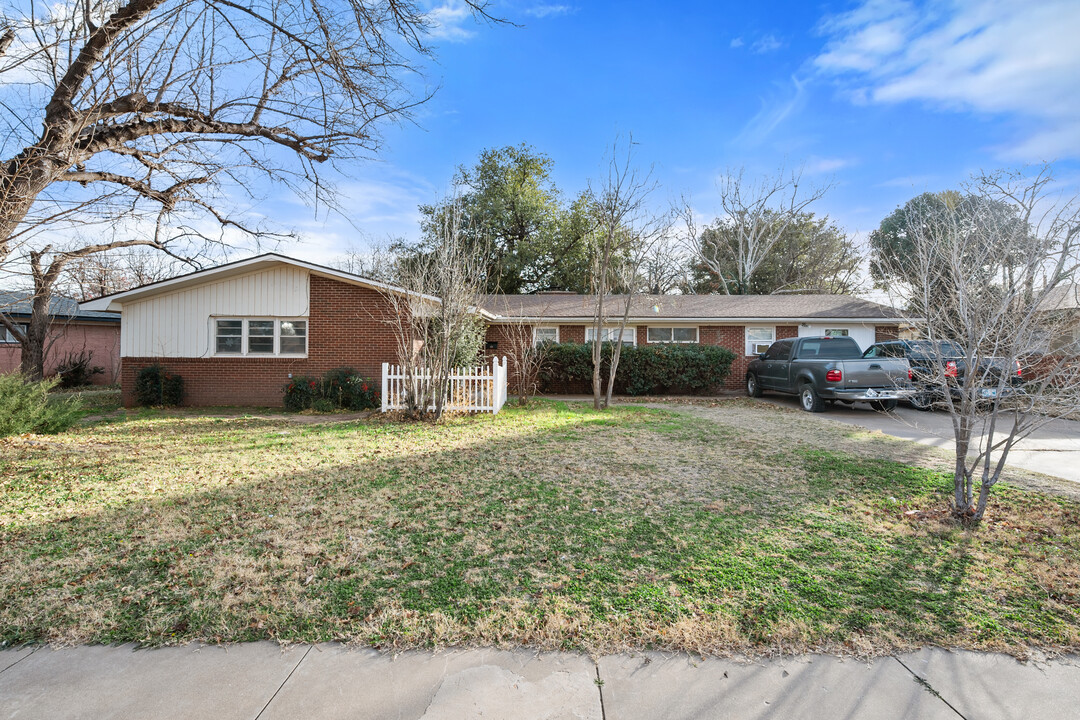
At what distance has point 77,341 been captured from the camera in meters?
20.9

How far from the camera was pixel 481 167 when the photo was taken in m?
28.5

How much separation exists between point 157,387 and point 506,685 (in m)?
13.8

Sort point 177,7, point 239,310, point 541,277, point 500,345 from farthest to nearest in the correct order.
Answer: point 541,277, point 500,345, point 239,310, point 177,7

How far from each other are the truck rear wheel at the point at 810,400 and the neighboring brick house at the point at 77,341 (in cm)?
2510

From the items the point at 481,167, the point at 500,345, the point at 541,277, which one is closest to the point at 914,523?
the point at 500,345

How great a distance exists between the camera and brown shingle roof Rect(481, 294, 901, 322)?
17.4 meters

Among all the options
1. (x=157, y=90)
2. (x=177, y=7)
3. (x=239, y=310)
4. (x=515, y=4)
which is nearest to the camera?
(x=515, y=4)

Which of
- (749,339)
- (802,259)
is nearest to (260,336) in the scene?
(749,339)

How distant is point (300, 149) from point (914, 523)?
33.5 ft

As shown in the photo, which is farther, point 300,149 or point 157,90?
point 300,149

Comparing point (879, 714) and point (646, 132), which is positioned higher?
point (646, 132)

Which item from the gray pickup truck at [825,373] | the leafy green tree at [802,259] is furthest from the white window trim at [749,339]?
the leafy green tree at [802,259]

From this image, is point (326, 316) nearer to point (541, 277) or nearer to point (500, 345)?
point (500, 345)

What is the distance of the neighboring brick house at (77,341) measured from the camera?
19.6 m
